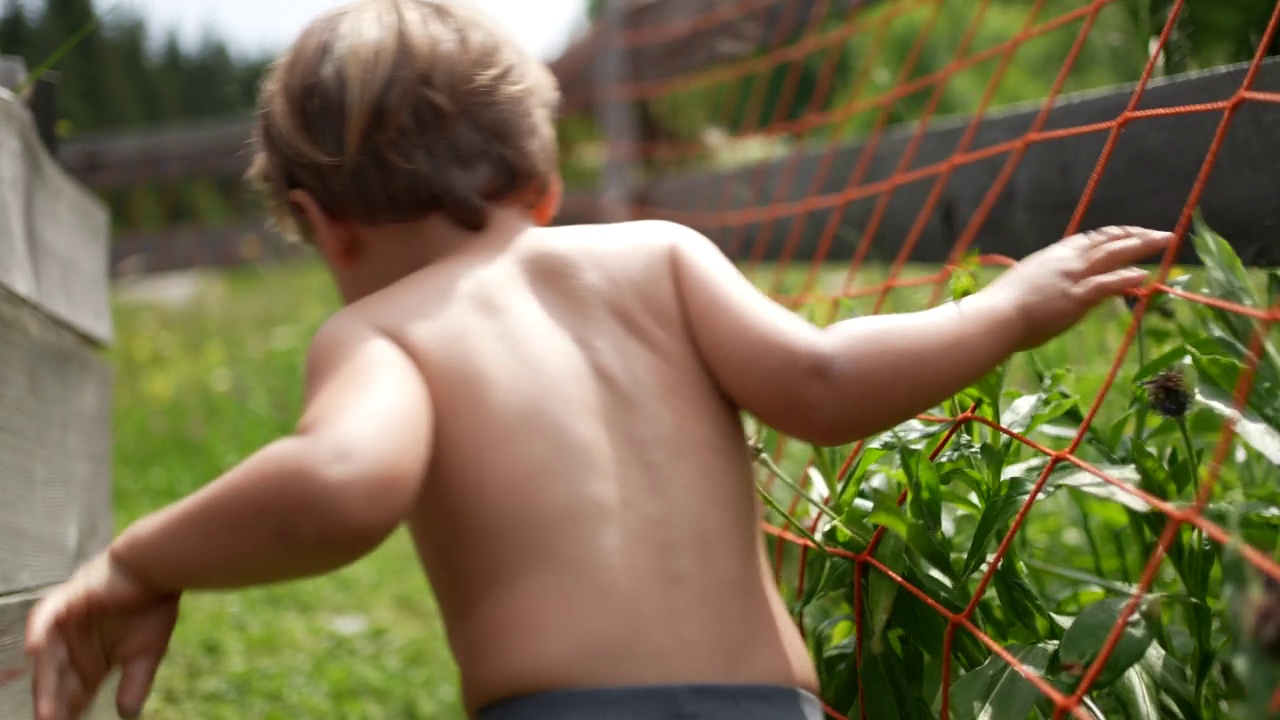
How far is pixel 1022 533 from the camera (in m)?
1.52

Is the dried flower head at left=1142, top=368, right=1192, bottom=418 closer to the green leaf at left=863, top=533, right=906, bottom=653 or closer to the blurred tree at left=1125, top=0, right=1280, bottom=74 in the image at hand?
the green leaf at left=863, top=533, right=906, bottom=653

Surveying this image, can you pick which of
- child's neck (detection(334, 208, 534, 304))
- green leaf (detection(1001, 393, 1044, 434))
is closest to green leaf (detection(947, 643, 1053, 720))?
green leaf (detection(1001, 393, 1044, 434))

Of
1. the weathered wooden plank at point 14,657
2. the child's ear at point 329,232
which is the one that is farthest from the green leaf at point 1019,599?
the weathered wooden plank at point 14,657

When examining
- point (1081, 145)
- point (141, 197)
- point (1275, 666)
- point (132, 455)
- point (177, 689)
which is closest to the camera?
point (1275, 666)

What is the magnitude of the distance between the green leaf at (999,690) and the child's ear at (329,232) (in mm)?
676

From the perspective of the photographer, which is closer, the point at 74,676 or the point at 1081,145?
the point at 74,676

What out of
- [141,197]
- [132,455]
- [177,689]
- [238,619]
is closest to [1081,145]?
[177,689]

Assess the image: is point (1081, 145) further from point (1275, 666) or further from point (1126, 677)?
point (1275, 666)

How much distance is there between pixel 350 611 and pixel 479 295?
71.2 inches

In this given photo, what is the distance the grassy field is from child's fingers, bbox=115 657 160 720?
71 centimetres

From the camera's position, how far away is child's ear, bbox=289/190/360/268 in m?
1.18

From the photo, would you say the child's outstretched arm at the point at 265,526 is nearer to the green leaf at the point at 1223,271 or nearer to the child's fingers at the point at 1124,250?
the child's fingers at the point at 1124,250

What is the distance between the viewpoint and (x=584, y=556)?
102cm

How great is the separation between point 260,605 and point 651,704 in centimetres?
193
